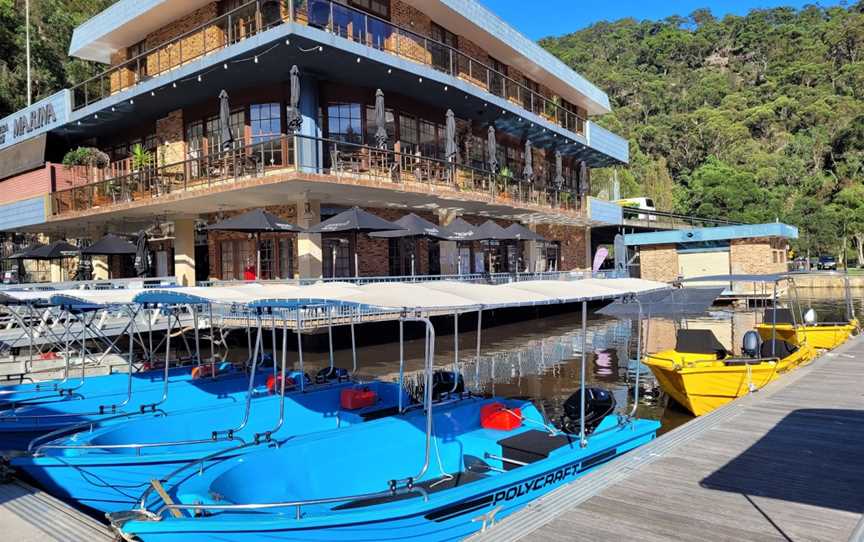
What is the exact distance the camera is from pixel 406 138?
24.1m

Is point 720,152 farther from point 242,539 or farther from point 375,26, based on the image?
point 242,539

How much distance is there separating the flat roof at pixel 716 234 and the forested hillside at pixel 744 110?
27.0m

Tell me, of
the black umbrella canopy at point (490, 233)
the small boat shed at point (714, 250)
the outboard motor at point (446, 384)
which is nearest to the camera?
the outboard motor at point (446, 384)

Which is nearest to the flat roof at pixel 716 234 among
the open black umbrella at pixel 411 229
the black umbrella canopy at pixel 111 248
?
the open black umbrella at pixel 411 229

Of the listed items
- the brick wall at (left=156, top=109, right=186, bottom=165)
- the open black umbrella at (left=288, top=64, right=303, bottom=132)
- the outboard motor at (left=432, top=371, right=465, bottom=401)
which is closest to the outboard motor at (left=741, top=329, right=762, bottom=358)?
the outboard motor at (left=432, top=371, right=465, bottom=401)

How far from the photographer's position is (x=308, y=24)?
18641 millimetres

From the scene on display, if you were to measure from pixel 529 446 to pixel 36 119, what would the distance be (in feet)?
102

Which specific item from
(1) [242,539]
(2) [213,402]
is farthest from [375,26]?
(1) [242,539]

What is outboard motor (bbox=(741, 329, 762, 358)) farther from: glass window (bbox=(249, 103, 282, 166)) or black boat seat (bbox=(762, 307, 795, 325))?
glass window (bbox=(249, 103, 282, 166))

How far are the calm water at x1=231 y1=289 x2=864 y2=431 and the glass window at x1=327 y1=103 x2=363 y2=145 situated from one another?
6685mm

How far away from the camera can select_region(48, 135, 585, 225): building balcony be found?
62.7 ft

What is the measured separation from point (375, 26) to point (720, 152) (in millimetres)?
71959

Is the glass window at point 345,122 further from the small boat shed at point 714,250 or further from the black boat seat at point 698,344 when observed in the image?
the small boat shed at point 714,250

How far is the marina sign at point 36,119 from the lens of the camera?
27812mm
